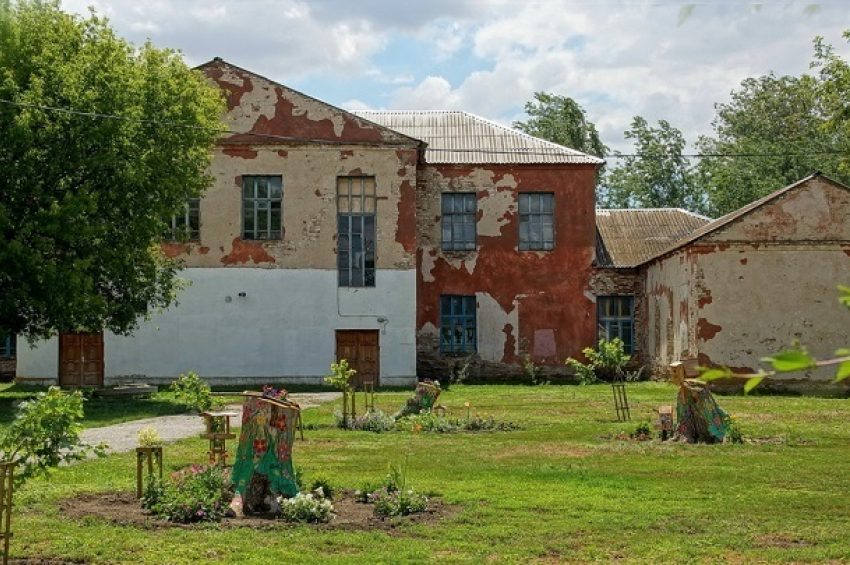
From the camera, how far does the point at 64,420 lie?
7969 millimetres

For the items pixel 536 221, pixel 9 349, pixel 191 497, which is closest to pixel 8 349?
pixel 9 349

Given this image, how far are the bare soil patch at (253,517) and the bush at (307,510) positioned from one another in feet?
0.31

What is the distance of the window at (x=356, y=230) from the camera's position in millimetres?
34656

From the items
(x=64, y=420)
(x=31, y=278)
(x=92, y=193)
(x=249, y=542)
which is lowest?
(x=249, y=542)

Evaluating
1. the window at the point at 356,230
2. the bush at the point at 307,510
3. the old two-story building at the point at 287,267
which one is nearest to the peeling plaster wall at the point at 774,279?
the old two-story building at the point at 287,267

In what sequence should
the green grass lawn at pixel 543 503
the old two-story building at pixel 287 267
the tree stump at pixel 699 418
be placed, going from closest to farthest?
the green grass lawn at pixel 543 503 < the tree stump at pixel 699 418 < the old two-story building at pixel 287 267

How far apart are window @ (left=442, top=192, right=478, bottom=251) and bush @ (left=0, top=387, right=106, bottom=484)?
2937cm

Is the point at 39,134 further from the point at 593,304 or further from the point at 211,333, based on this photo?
the point at 593,304

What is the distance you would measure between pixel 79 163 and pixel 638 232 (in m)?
21.4

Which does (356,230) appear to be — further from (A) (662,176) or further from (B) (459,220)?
(A) (662,176)

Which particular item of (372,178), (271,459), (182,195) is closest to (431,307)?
(372,178)

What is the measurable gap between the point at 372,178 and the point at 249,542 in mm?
25781

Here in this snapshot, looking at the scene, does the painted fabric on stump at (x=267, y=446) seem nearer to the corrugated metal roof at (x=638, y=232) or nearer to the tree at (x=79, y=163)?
the tree at (x=79, y=163)

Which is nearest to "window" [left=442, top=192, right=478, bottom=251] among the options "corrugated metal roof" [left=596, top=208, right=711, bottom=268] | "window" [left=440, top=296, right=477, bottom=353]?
"window" [left=440, top=296, right=477, bottom=353]
